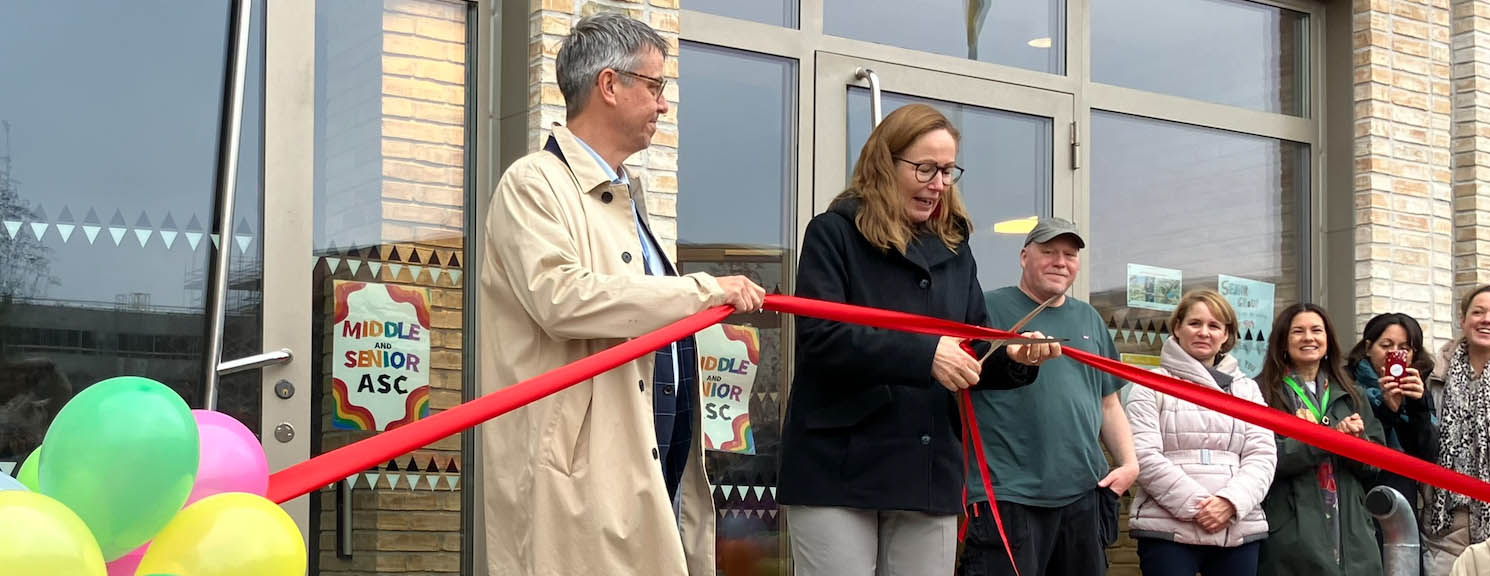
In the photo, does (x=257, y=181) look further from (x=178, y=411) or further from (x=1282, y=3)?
(x=1282, y=3)

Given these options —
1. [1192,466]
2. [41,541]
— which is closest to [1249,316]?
[1192,466]

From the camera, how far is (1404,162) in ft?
25.0

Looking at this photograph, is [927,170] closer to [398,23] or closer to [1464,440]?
[398,23]

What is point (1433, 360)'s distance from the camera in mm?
6875

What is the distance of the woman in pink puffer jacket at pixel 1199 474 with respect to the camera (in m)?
5.70

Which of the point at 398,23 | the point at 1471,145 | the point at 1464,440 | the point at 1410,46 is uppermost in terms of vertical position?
the point at 1410,46

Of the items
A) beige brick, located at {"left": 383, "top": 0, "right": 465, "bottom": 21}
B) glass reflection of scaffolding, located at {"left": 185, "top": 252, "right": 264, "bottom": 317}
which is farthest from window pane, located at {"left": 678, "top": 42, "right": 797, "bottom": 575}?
glass reflection of scaffolding, located at {"left": 185, "top": 252, "right": 264, "bottom": 317}

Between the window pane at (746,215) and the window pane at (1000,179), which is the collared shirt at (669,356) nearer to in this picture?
the window pane at (746,215)

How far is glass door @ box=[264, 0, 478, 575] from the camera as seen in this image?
500 centimetres

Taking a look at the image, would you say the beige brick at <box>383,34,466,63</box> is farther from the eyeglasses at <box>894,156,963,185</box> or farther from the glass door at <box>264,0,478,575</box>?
the eyeglasses at <box>894,156,963,185</box>

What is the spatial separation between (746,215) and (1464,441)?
277 cm

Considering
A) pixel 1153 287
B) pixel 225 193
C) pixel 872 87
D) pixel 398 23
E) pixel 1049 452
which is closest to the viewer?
pixel 225 193

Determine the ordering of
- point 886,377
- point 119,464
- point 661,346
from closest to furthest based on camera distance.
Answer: point 119,464 → point 661,346 → point 886,377

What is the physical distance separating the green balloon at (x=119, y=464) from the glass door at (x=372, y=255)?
2.19m
